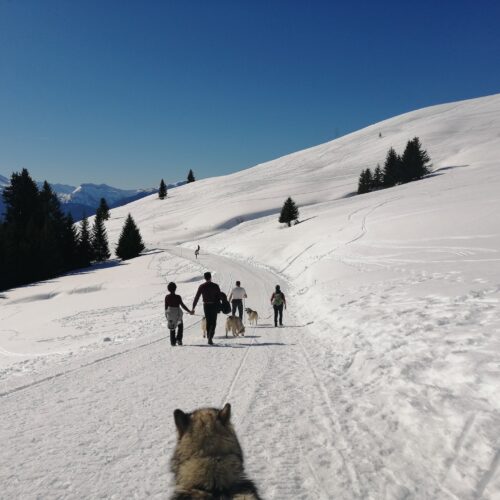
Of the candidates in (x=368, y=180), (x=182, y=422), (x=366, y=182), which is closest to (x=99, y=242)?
(x=366, y=182)

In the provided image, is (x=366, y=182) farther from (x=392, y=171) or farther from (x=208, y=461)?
(x=208, y=461)

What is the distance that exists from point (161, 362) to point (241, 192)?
11056cm

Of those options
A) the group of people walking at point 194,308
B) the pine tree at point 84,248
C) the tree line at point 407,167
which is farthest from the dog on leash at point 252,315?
the tree line at point 407,167

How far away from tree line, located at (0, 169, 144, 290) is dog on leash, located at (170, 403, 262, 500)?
48.5m

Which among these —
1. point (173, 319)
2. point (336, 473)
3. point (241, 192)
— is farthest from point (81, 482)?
point (241, 192)

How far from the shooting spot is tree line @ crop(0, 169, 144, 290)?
146 feet

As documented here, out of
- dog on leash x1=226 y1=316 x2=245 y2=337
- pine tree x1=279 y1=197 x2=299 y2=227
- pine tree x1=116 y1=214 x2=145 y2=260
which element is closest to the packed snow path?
dog on leash x1=226 y1=316 x2=245 y2=337

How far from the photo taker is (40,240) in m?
46.9

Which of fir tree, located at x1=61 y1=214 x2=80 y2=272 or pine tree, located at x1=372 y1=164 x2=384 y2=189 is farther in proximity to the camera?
pine tree, located at x1=372 y1=164 x2=384 y2=189

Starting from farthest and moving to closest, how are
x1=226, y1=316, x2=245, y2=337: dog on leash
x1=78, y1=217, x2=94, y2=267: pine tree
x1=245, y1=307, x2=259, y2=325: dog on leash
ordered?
1. x1=78, y1=217, x2=94, y2=267: pine tree
2. x1=245, y1=307, x2=259, y2=325: dog on leash
3. x1=226, y1=316, x2=245, y2=337: dog on leash

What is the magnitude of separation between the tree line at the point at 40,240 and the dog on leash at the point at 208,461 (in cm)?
4853

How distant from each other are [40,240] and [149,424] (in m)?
48.8

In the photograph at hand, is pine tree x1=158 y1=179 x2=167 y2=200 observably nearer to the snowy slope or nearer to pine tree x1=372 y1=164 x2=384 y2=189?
pine tree x1=372 y1=164 x2=384 y2=189

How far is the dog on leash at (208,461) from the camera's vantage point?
252cm
